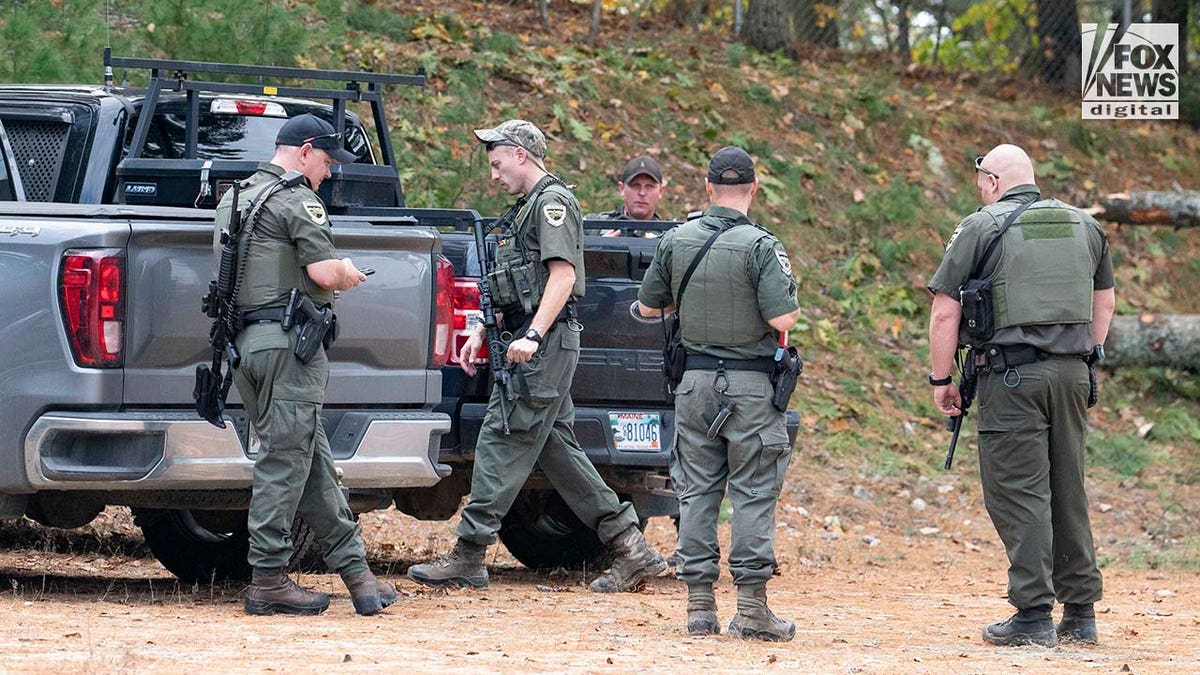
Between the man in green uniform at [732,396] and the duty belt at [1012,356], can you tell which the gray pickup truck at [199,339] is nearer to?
the man in green uniform at [732,396]

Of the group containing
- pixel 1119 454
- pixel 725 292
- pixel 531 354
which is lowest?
pixel 1119 454

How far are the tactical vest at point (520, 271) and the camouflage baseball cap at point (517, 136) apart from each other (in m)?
0.19

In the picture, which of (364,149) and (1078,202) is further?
(1078,202)

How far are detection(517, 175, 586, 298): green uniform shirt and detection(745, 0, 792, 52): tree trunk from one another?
11672 mm

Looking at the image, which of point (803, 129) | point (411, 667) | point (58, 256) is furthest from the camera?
point (803, 129)

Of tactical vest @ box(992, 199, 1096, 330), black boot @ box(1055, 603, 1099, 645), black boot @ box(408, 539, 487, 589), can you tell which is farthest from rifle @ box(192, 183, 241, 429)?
black boot @ box(1055, 603, 1099, 645)

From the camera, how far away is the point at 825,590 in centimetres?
829

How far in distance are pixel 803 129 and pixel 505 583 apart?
951 centimetres

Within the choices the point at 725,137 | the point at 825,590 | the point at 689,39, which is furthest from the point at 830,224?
the point at 825,590

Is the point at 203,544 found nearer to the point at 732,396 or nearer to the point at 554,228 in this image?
the point at 554,228

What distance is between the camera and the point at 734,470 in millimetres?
6031

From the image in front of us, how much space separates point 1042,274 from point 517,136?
229 centimetres

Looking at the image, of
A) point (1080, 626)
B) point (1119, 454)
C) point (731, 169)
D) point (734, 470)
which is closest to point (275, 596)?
point (734, 470)

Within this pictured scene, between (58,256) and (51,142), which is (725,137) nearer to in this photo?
(51,142)
